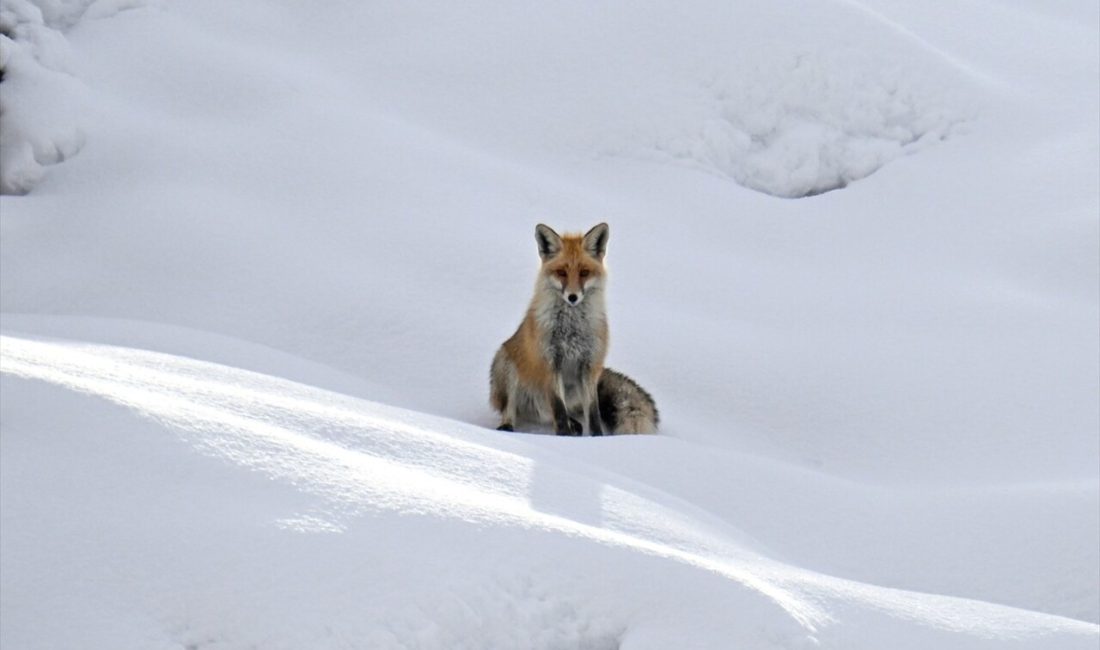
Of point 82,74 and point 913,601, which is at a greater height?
point 82,74

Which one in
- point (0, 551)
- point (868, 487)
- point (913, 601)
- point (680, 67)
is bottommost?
point (0, 551)

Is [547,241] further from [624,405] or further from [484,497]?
[484,497]

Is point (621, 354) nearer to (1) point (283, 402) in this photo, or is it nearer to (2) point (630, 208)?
(2) point (630, 208)

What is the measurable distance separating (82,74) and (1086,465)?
840 centimetres

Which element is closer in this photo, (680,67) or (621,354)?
(621,354)

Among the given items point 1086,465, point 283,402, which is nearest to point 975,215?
point 1086,465

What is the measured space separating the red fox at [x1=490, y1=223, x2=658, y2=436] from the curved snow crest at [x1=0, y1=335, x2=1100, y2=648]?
175 centimetres

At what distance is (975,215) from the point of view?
9383 mm

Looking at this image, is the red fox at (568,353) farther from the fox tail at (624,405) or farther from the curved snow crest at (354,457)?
the curved snow crest at (354,457)

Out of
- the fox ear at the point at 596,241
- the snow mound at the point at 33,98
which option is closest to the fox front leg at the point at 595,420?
the fox ear at the point at 596,241

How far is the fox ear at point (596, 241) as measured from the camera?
658 centimetres

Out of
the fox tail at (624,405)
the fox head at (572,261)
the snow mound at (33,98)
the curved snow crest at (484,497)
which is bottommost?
the curved snow crest at (484,497)

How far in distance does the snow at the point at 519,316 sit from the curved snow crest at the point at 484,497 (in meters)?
0.02

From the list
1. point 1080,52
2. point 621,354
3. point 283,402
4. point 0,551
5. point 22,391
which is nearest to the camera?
point 0,551
